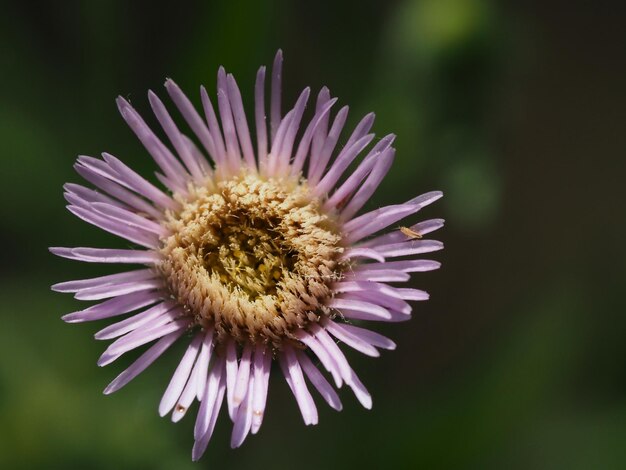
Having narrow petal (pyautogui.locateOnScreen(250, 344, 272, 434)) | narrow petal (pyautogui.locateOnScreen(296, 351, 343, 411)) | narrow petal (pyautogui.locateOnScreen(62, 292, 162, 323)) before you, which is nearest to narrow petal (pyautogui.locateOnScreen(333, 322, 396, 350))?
narrow petal (pyautogui.locateOnScreen(296, 351, 343, 411))

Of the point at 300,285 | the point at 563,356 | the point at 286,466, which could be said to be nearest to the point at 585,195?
the point at 563,356

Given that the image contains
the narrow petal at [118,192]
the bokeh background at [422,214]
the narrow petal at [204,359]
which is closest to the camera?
the narrow petal at [204,359]

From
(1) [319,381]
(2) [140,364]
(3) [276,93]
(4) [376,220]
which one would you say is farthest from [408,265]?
(2) [140,364]

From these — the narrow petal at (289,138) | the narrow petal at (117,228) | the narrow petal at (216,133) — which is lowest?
the narrow petal at (117,228)

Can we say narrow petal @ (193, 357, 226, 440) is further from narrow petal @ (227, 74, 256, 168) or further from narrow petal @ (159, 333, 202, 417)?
narrow petal @ (227, 74, 256, 168)

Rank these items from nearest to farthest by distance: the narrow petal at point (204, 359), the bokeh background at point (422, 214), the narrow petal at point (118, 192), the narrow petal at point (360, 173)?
1. the narrow petal at point (360, 173)
2. the narrow petal at point (204, 359)
3. the narrow petal at point (118, 192)
4. the bokeh background at point (422, 214)

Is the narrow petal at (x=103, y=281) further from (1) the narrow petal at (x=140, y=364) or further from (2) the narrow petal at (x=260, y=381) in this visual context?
(2) the narrow petal at (x=260, y=381)

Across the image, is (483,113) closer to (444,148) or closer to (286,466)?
(444,148)

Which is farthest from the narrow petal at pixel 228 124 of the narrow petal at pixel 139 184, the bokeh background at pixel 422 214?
the bokeh background at pixel 422 214

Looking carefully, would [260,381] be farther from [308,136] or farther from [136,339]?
[308,136]
